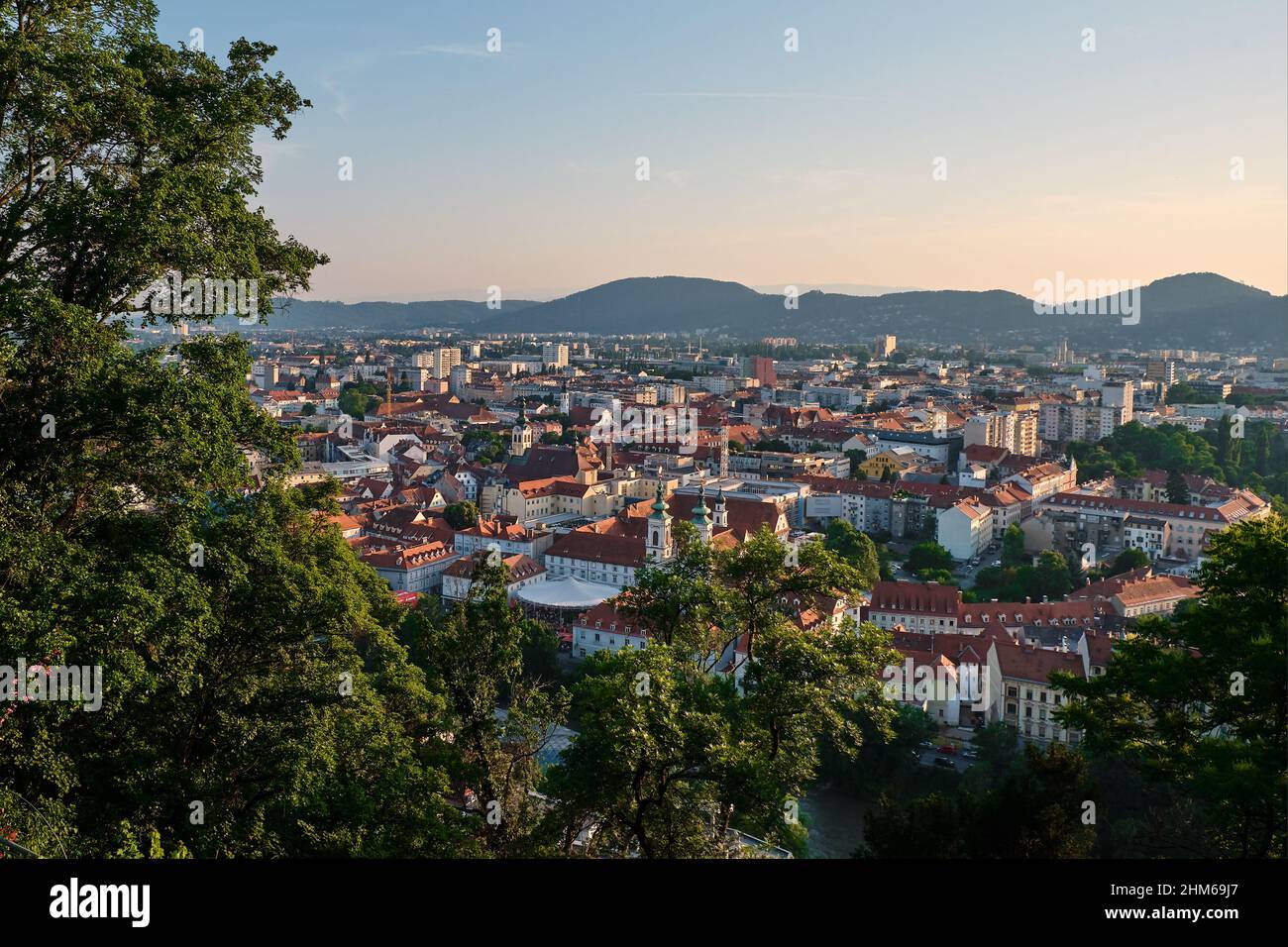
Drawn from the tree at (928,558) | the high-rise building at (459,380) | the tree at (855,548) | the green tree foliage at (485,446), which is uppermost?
the high-rise building at (459,380)

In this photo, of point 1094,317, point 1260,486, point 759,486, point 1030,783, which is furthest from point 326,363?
point 1094,317

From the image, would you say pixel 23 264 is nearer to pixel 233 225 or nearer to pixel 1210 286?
pixel 233 225

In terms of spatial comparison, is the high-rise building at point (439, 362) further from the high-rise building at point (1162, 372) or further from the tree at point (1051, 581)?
the tree at point (1051, 581)

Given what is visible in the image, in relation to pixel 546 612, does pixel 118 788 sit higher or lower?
higher

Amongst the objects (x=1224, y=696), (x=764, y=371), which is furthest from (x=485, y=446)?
(x=764, y=371)

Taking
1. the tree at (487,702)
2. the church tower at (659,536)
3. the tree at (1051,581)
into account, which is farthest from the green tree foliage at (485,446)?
the tree at (487,702)

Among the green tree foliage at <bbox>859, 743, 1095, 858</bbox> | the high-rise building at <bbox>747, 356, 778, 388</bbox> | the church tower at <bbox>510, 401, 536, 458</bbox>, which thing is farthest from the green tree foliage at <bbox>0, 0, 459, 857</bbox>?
the high-rise building at <bbox>747, 356, 778, 388</bbox>
